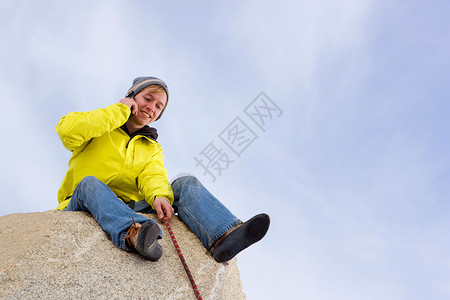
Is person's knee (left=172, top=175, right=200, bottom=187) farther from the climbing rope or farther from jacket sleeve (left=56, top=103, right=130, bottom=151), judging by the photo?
jacket sleeve (left=56, top=103, right=130, bottom=151)

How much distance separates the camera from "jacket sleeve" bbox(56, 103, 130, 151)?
10.8 ft

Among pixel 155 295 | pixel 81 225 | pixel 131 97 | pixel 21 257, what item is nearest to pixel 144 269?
pixel 155 295

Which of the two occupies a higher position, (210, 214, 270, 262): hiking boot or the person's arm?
(210, 214, 270, 262): hiking boot

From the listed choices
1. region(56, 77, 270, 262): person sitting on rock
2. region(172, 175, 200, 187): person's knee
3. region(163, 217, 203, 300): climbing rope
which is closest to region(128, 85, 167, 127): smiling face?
region(56, 77, 270, 262): person sitting on rock

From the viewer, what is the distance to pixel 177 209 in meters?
3.57

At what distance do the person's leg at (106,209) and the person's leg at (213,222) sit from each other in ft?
1.47

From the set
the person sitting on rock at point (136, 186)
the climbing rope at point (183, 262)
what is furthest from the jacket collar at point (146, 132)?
the climbing rope at point (183, 262)

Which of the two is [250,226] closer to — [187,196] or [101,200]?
[187,196]

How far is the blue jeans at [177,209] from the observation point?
9.57 feet

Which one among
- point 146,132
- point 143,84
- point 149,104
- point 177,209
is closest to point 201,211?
point 177,209

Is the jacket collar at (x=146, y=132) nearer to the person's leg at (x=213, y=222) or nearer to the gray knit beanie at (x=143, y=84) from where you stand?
the gray knit beanie at (x=143, y=84)

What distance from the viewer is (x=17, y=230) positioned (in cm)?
282

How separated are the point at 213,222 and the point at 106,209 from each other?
33.3 inches

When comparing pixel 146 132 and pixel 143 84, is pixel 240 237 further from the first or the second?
pixel 143 84
